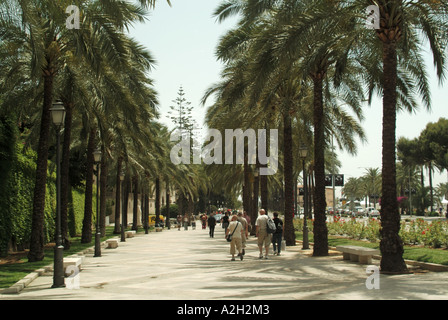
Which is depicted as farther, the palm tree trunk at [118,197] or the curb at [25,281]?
the palm tree trunk at [118,197]

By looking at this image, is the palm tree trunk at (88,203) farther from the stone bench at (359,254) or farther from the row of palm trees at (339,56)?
the stone bench at (359,254)

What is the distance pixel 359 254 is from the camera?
586 inches

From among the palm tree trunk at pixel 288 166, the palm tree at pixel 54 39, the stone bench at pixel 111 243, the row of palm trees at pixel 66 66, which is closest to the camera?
the palm tree at pixel 54 39

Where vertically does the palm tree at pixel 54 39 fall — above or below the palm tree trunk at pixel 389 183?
above

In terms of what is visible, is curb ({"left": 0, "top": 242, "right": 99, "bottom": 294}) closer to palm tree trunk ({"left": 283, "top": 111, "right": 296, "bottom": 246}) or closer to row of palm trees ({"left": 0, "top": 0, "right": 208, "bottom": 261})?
row of palm trees ({"left": 0, "top": 0, "right": 208, "bottom": 261})

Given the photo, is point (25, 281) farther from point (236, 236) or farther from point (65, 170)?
point (65, 170)

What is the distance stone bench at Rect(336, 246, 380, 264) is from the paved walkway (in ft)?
0.99

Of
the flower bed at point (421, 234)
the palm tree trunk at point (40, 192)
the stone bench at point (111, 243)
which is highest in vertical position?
the palm tree trunk at point (40, 192)

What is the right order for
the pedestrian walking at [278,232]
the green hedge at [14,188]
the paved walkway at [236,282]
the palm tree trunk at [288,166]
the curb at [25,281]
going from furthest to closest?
the palm tree trunk at [288,166] < the pedestrian walking at [278,232] < the green hedge at [14,188] < the curb at [25,281] < the paved walkway at [236,282]

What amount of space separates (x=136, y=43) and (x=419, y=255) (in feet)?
38.2

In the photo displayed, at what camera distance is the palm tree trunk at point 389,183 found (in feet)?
40.4

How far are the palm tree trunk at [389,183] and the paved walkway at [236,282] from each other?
706mm

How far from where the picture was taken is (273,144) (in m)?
30.3

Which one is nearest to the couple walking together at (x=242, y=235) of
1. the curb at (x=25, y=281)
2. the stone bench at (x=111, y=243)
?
the curb at (x=25, y=281)
